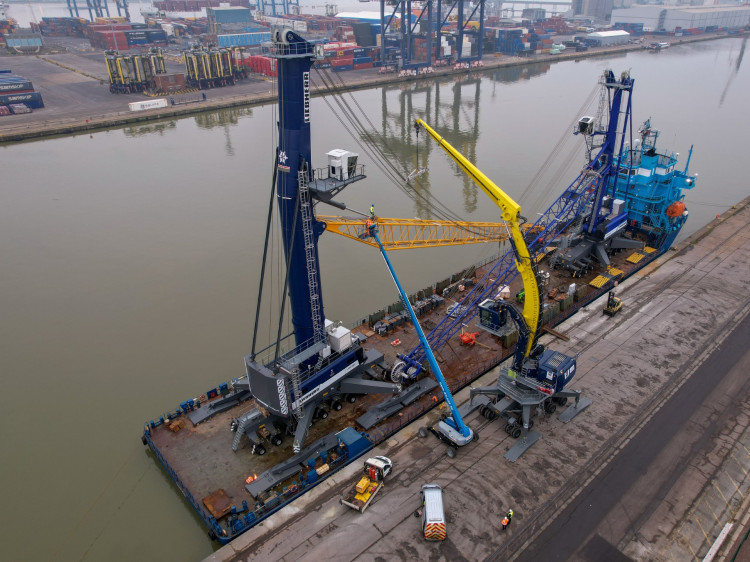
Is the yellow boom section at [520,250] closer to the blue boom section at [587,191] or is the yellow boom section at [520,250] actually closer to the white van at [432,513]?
the blue boom section at [587,191]

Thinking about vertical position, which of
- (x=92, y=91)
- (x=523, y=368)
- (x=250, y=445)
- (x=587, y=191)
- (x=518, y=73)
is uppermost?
(x=518, y=73)

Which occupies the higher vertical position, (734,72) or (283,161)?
(283,161)

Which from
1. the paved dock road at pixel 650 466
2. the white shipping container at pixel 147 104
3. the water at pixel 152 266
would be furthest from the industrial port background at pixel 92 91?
the paved dock road at pixel 650 466

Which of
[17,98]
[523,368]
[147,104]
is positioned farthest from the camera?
[147,104]

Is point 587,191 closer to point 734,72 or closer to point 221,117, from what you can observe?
point 221,117

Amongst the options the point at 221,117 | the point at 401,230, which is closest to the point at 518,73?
the point at 221,117

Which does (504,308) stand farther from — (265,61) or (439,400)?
(265,61)
